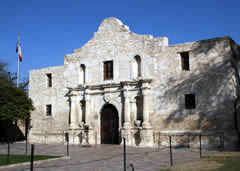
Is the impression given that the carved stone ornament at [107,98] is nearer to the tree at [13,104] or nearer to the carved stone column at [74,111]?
the carved stone column at [74,111]

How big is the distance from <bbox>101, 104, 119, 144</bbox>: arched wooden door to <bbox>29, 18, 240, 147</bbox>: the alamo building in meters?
0.07

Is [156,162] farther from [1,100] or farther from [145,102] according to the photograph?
[1,100]

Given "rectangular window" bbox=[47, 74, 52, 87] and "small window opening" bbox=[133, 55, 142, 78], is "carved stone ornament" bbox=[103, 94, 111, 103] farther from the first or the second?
"rectangular window" bbox=[47, 74, 52, 87]

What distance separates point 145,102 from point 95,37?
6.41m

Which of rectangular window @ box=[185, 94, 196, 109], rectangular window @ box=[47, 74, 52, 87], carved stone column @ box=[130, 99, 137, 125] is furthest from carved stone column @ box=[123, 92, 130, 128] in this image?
rectangular window @ box=[47, 74, 52, 87]

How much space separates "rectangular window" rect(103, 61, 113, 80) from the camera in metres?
21.5

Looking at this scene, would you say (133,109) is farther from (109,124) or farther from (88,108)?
(88,108)

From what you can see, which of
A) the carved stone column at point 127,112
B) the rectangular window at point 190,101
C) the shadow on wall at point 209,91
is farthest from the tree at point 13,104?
the rectangular window at point 190,101

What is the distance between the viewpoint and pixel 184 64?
18.9m

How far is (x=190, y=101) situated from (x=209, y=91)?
1318 mm

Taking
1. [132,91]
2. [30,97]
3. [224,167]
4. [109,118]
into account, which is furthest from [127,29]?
[224,167]

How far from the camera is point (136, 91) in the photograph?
65.7 ft

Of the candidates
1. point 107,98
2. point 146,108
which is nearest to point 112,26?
point 107,98

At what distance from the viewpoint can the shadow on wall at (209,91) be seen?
16891 millimetres
